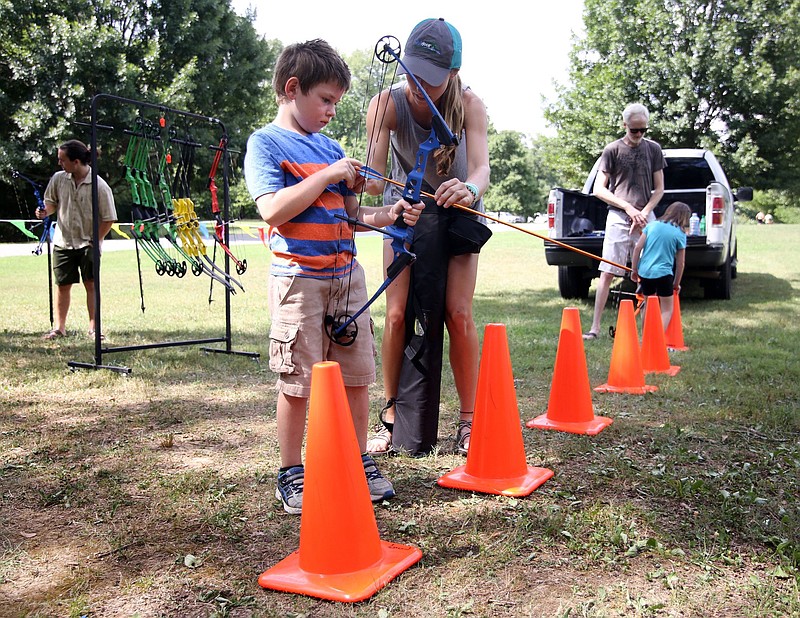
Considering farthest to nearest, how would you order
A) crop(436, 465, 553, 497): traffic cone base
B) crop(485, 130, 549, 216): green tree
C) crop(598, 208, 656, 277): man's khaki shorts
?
crop(485, 130, 549, 216): green tree, crop(598, 208, 656, 277): man's khaki shorts, crop(436, 465, 553, 497): traffic cone base

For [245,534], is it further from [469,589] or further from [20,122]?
[20,122]

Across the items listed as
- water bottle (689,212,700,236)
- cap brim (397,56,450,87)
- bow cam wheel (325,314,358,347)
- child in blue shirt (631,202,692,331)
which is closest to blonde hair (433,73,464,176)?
cap brim (397,56,450,87)

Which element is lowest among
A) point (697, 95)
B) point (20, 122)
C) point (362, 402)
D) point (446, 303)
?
point (362, 402)

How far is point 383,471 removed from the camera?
11.1ft

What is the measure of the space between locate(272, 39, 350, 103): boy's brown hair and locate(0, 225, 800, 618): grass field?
1574 millimetres

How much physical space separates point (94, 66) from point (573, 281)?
21757mm

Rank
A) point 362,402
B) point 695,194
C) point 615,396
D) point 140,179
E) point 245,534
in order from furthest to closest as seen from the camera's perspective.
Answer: point 695,194
point 140,179
point 615,396
point 362,402
point 245,534

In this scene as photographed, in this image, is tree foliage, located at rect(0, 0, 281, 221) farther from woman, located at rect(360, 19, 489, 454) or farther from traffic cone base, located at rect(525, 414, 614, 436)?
traffic cone base, located at rect(525, 414, 614, 436)

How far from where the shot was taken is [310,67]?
2.74 meters

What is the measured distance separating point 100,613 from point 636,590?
1558mm

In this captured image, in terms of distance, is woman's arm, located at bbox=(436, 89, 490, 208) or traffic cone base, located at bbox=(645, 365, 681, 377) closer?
woman's arm, located at bbox=(436, 89, 490, 208)

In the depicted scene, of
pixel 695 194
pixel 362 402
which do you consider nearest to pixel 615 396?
pixel 362 402

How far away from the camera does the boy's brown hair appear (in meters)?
2.74

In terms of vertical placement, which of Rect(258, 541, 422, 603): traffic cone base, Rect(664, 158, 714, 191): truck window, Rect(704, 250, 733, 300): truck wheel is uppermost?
Rect(664, 158, 714, 191): truck window
